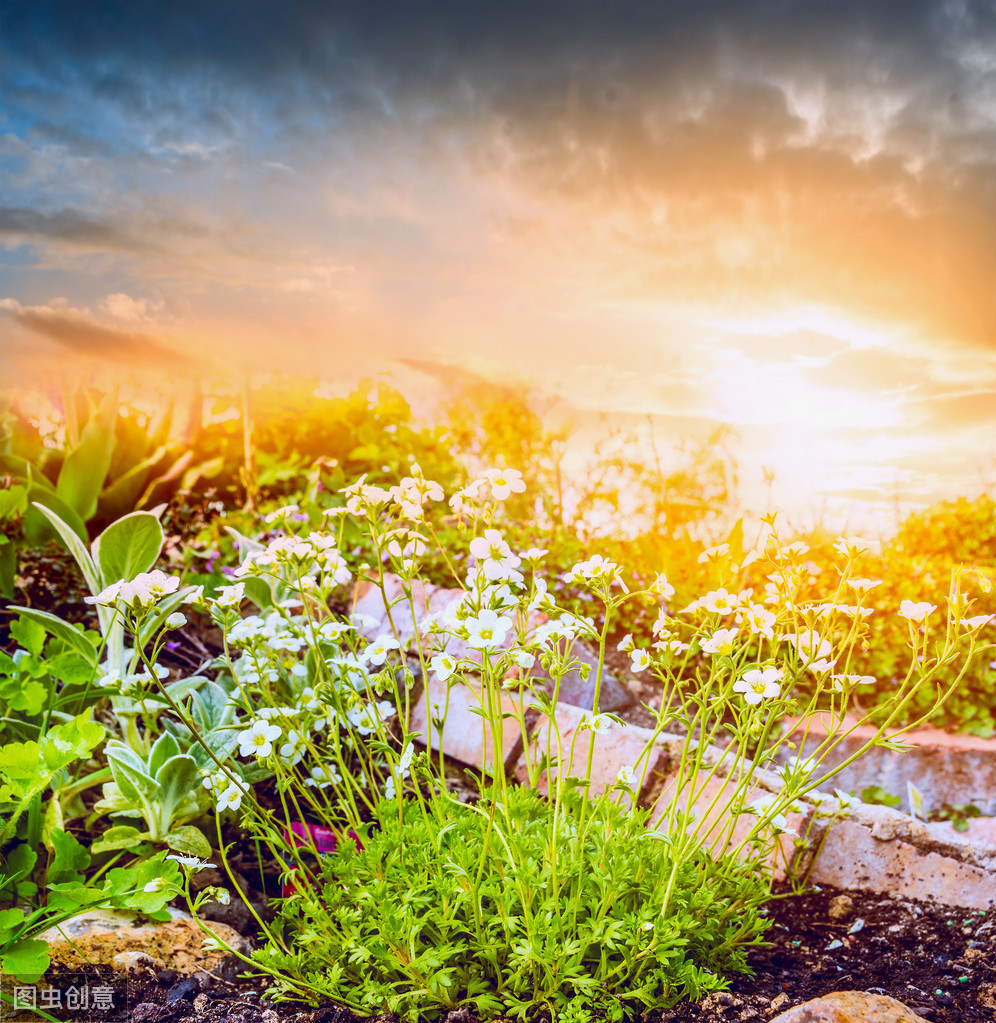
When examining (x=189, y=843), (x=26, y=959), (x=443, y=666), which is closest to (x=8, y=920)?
(x=26, y=959)

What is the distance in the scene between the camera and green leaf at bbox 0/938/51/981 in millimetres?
1500

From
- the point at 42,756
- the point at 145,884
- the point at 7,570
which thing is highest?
the point at 7,570

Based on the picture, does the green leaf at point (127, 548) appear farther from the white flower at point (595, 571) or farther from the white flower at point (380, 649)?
the white flower at point (595, 571)

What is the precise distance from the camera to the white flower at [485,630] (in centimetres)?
136

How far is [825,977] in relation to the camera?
1811 mm

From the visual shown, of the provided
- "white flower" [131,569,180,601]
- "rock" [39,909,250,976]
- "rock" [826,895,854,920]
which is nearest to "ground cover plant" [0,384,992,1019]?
"white flower" [131,569,180,601]

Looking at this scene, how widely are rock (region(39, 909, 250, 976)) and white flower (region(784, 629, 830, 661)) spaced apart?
151cm

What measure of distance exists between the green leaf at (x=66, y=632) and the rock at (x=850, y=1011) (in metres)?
1.92

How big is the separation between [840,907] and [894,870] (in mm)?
290

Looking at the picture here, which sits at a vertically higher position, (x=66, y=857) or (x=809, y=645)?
(x=809, y=645)

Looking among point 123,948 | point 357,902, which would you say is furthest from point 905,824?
point 123,948

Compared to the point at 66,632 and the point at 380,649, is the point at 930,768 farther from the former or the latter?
the point at 66,632

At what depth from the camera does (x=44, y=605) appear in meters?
3.40

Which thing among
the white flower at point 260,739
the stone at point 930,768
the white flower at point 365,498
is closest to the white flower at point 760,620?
the white flower at point 365,498
